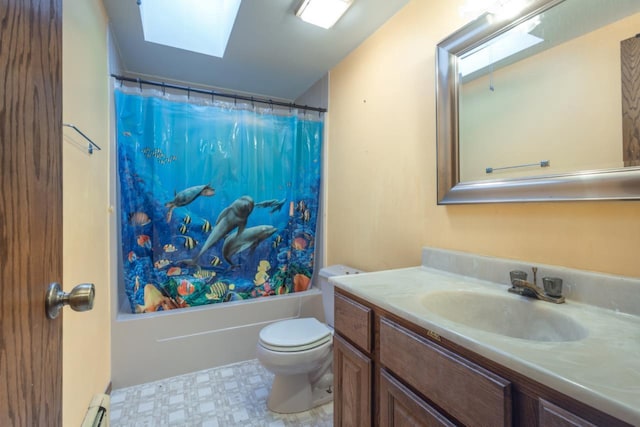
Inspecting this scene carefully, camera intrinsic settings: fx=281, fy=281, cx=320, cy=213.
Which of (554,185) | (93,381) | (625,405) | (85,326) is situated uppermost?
(554,185)

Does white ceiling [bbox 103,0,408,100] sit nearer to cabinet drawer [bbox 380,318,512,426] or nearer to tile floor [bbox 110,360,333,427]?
cabinet drawer [bbox 380,318,512,426]

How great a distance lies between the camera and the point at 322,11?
162cm

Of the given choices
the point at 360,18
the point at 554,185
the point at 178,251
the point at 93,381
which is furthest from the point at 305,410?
the point at 360,18

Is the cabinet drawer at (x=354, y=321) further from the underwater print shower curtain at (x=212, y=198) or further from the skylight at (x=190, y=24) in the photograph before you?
the skylight at (x=190, y=24)

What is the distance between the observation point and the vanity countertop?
1.53ft

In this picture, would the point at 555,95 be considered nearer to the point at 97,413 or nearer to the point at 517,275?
the point at 517,275

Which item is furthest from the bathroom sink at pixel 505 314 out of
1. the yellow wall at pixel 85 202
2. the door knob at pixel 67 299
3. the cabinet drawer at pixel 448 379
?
the yellow wall at pixel 85 202

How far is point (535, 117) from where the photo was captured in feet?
3.40

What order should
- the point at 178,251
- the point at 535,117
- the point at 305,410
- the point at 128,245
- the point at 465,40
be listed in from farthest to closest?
the point at 178,251 → the point at 128,245 → the point at 305,410 → the point at 465,40 → the point at 535,117

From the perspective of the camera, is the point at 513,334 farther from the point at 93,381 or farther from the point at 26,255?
the point at 93,381

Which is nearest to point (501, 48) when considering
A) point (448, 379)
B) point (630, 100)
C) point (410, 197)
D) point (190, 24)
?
point (630, 100)

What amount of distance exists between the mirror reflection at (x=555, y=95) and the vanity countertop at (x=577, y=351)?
18.1 inches

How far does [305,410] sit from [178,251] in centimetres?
133

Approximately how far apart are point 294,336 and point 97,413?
92 cm
